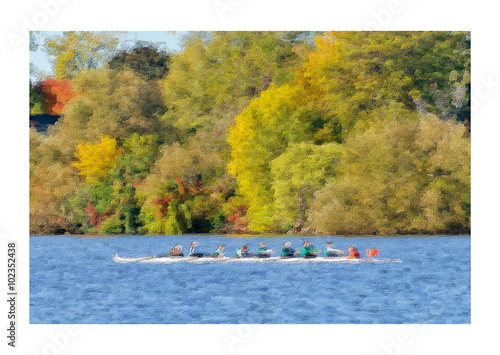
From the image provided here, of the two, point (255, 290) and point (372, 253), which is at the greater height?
point (372, 253)

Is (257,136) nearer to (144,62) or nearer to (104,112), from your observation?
(104,112)

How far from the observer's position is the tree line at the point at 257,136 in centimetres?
3738

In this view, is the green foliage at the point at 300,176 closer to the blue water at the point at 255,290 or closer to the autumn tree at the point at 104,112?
the blue water at the point at 255,290

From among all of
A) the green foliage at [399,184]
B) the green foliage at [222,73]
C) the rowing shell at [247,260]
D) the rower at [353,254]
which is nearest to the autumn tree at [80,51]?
the green foliage at [222,73]

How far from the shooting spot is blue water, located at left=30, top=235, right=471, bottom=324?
22344mm

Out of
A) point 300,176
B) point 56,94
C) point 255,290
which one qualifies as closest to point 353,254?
point 255,290

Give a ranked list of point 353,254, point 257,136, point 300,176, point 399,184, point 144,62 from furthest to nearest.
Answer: point 144,62 → point 257,136 → point 300,176 → point 399,184 → point 353,254

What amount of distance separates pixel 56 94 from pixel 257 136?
11.8m

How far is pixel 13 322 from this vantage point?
20828mm

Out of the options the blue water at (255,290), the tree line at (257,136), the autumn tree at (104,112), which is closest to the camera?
the blue water at (255,290)

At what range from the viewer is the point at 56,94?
45.1 meters

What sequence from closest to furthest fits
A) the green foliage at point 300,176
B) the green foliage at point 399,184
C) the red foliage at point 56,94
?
the green foliage at point 399,184 → the green foliage at point 300,176 → the red foliage at point 56,94

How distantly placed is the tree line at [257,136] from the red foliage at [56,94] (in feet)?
0.24

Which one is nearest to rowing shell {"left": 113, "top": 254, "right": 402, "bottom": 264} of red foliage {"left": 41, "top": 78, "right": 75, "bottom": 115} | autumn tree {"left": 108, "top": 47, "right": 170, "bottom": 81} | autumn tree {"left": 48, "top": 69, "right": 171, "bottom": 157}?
autumn tree {"left": 48, "top": 69, "right": 171, "bottom": 157}
